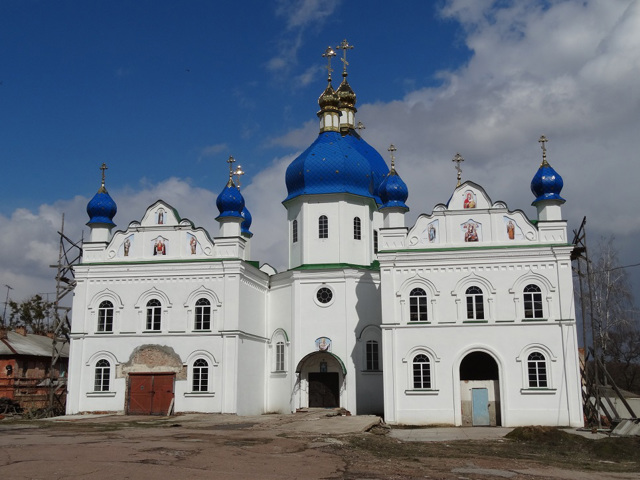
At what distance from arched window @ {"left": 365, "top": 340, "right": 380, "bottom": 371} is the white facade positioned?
4 cm

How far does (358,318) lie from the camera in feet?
96.0

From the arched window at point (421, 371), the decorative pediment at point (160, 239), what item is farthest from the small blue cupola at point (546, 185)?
the decorative pediment at point (160, 239)

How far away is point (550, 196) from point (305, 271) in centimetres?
1042

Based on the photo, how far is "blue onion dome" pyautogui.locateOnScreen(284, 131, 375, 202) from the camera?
3116 centimetres

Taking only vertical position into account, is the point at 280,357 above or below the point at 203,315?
below

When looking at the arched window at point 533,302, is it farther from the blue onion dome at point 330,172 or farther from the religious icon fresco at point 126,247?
the religious icon fresco at point 126,247

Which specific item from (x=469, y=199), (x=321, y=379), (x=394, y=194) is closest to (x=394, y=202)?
(x=394, y=194)

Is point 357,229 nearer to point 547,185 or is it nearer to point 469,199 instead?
point 469,199

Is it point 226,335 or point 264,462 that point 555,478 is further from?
point 226,335

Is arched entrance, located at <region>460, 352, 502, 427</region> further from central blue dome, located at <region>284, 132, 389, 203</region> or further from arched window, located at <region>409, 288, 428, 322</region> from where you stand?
central blue dome, located at <region>284, 132, 389, 203</region>

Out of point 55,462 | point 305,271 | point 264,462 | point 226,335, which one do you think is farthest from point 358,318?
point 55,462

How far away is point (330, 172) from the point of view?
31188 mm

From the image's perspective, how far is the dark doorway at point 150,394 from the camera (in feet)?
88.9

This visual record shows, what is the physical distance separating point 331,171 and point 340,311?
6.35 meters
